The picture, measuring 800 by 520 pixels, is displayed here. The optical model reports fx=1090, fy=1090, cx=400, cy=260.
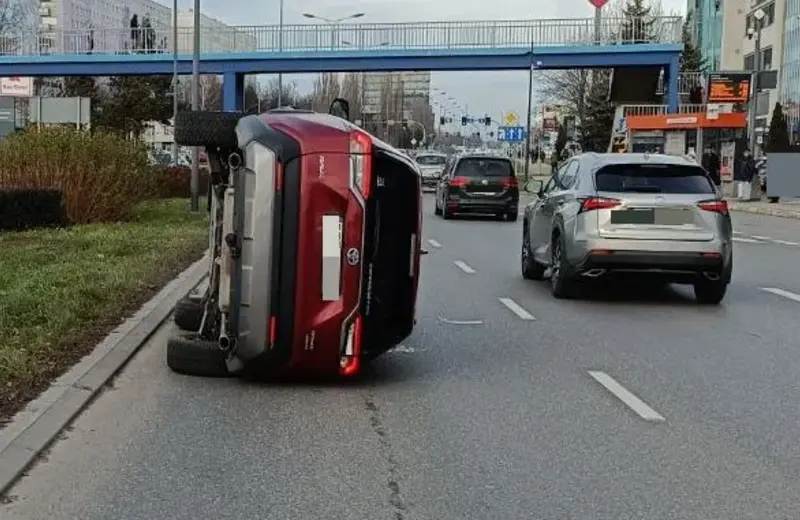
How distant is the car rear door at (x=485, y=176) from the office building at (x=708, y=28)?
6843 cm

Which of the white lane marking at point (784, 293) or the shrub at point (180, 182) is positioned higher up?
the shrub at point (180, 182)

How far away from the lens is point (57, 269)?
42.7 feet

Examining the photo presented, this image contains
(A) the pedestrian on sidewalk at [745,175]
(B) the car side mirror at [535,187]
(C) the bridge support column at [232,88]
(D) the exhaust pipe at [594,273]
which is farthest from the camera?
(C) the bridge support column at [232,88]

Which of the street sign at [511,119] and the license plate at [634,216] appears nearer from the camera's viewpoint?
the license plate at [634,216]

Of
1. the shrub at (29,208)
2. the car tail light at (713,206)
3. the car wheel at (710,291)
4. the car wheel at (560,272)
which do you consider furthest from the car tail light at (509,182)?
the car tail light at (713,206)

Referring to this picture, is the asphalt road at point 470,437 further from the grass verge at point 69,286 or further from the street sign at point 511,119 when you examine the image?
the street sign at point 511,119

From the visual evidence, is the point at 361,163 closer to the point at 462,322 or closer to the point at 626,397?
the point at 626,397

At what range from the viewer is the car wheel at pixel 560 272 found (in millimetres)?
12405

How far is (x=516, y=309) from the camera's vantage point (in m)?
11.9

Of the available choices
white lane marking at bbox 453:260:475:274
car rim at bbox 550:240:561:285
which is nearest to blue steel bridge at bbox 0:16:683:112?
white lane marking at bbox 453:260:475:274

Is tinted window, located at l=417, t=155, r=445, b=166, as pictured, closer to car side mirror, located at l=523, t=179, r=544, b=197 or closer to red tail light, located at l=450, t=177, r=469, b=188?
red tail light, located at l=450, t=177, r=469, b=188

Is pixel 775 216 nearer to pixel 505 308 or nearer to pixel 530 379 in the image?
pixel 505 308

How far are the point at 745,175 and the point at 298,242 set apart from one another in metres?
35.9

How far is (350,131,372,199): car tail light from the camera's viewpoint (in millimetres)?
6957
